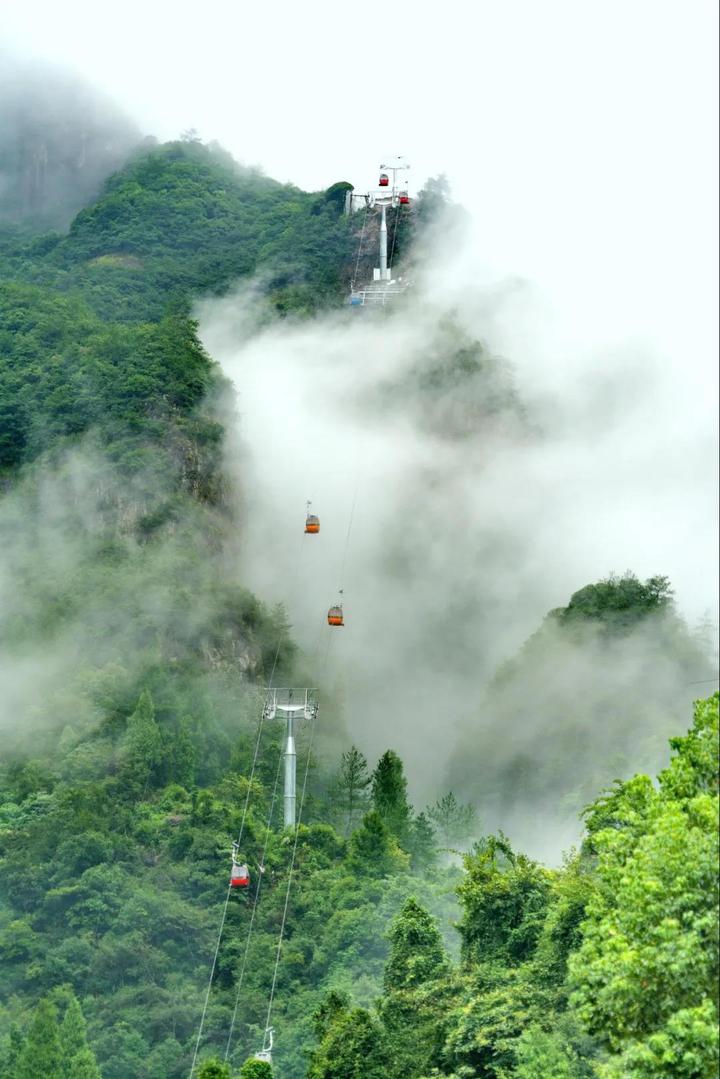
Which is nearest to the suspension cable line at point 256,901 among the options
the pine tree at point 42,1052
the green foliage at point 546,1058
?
the pine tree at point 42,1052

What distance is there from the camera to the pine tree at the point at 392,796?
59.5m

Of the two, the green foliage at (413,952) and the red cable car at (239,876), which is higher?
the red cable car at (239,876)

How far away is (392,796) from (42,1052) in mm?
21034

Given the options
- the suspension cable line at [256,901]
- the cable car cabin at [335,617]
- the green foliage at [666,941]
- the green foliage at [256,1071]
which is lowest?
the green foliage at [666,941]

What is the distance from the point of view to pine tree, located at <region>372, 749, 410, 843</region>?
5949 centimetres

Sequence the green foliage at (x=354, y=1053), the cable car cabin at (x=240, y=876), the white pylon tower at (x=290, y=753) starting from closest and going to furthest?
the green foliage at (x=354, y=1053), the cable car cabin at (x=240, y=876), the white pylon tower at (x=290, y=753)

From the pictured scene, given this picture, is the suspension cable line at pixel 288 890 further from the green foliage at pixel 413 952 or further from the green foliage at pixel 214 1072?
the green foliage at pixel 214 1072

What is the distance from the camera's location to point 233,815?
58750 millimetres

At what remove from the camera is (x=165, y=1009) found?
49.5 meters

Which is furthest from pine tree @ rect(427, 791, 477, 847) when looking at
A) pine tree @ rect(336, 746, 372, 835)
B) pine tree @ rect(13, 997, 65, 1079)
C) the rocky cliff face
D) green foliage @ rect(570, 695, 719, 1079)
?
the rocky cliff face

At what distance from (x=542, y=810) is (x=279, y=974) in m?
17.7

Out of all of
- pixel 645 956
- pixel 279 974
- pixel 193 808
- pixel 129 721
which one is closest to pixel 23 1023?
pixel 279 974

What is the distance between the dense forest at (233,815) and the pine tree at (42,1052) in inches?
2.4

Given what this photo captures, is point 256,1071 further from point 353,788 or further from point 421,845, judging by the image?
→ point 353,788
